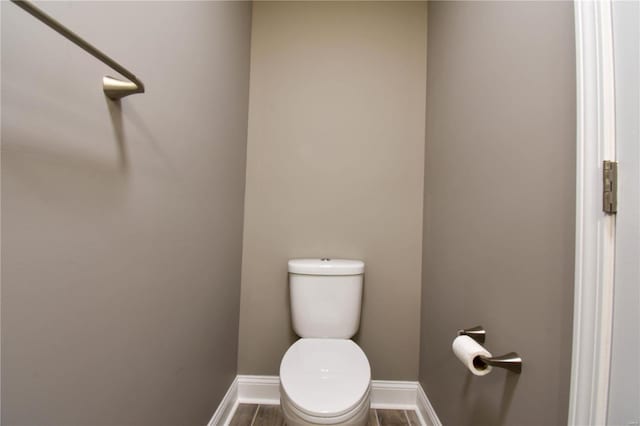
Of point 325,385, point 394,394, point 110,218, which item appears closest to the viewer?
point 110,218

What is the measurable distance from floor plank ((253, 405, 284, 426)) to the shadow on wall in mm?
889

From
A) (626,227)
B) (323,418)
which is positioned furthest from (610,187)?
(323,418)

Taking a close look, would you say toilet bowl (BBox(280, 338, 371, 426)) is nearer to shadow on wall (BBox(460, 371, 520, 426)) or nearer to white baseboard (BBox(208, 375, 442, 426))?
shadow on wall (BBox(460, 371, 520, 426))

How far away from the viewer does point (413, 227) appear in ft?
4.95

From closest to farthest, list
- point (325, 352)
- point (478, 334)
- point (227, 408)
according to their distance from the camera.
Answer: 1. point (478, 334)
2. point (325, 352)
3. point (227, 408)

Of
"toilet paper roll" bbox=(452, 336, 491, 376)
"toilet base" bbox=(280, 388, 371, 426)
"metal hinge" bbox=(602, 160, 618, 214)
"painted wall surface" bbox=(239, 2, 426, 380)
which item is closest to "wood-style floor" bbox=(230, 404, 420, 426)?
"painted wall surface" bbox=(239, 2, 426, 380)

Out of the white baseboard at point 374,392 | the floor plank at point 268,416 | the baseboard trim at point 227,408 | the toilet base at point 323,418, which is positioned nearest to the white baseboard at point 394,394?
the white baseboard at point 374,392

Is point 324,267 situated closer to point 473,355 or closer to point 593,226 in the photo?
point 473,355

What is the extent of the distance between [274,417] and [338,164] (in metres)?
1.34

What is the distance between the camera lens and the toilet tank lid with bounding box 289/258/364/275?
4.45 feet

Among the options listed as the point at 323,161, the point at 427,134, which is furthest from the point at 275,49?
the point at 427,134

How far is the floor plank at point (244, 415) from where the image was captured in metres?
1.35

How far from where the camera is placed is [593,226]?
511mm

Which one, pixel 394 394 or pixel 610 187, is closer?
pixel 610 187
